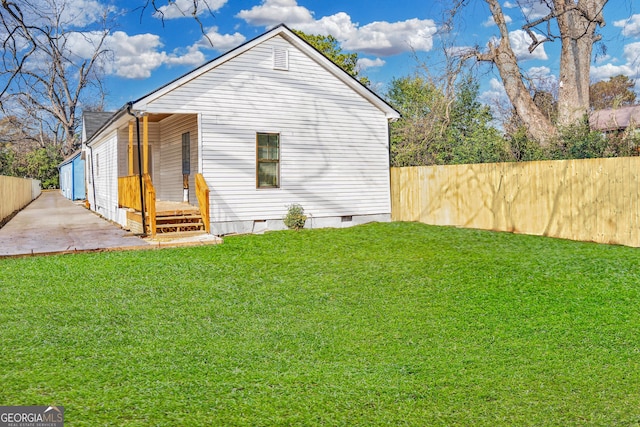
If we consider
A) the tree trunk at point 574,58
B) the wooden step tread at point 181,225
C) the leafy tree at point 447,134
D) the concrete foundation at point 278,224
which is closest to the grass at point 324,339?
the wooden step tread at point 181,225

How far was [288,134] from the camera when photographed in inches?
553

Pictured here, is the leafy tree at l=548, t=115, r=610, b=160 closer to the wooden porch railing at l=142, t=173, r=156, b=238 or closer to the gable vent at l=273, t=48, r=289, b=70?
the gable vent at l=273, t=48, r=289, b=70

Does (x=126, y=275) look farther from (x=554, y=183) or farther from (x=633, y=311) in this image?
(x=554, y=183)

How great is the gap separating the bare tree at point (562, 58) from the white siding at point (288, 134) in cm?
455

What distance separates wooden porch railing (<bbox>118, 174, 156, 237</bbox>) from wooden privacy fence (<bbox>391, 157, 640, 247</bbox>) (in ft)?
24.4

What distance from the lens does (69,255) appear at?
31.7ft

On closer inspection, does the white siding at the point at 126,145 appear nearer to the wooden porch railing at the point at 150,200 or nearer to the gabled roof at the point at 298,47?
the gabled roof at the point at 298,47

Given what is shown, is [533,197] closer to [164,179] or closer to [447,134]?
[447,134]

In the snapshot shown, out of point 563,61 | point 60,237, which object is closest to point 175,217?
point 60,237

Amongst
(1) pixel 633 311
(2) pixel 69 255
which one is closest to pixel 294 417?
(1) pixel 633 311

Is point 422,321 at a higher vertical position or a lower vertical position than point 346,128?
lower

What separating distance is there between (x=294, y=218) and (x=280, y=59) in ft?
14.1

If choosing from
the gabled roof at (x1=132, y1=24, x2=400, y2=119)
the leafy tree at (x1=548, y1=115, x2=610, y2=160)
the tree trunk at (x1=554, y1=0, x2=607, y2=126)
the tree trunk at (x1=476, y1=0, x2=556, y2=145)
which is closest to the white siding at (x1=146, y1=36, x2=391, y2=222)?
the gabled roof at (x1=132, y1=24, x2=400, y2=119)

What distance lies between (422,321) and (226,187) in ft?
26.5
